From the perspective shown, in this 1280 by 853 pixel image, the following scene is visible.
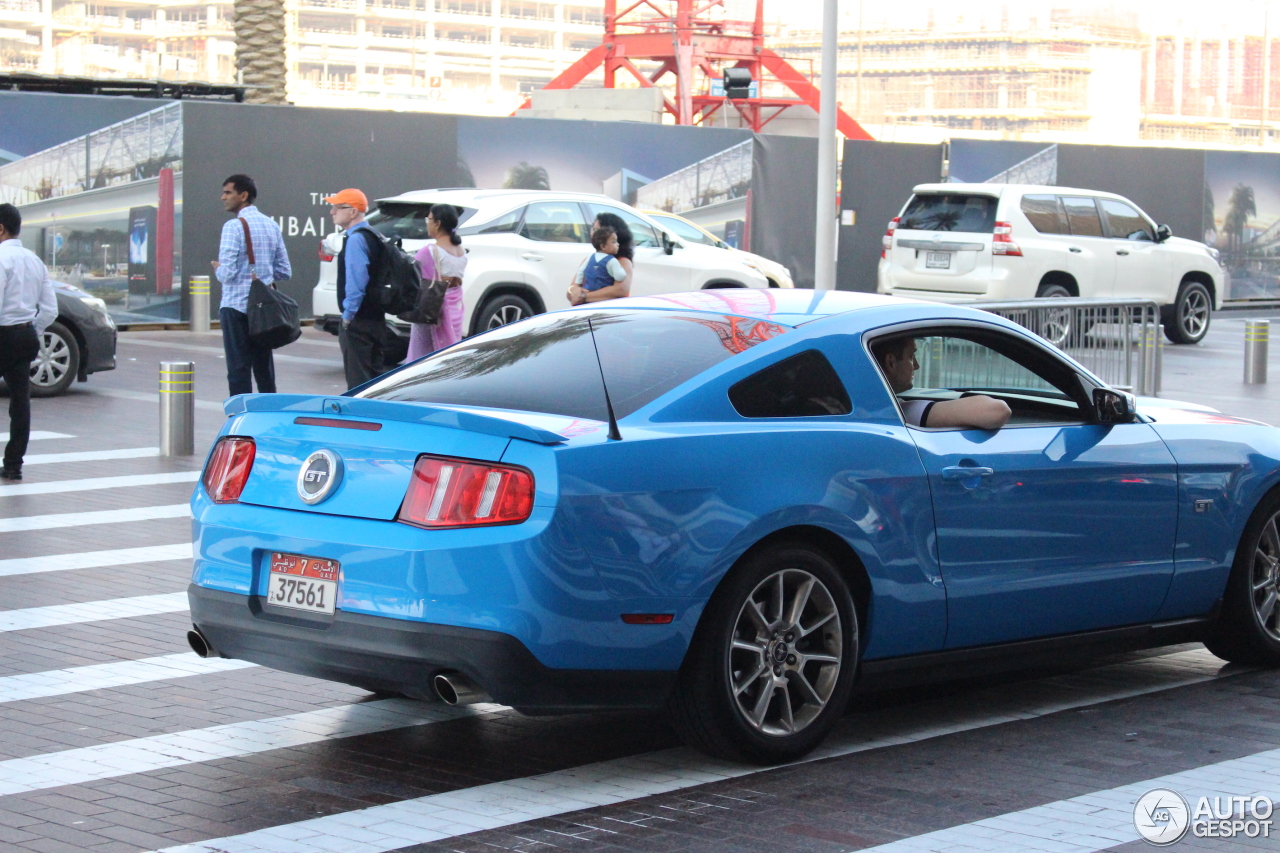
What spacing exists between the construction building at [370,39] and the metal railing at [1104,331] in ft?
386

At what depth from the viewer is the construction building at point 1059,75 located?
127188 millimetres

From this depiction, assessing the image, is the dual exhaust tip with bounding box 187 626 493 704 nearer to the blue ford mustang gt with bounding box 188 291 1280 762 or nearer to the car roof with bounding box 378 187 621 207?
→ the blue ford mustang gt with bounding box 188 291 1280 762

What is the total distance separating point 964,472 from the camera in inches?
235

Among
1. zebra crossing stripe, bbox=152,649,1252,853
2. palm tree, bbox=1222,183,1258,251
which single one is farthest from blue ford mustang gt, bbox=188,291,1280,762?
palm tree, bbox=1222,183,1258,251

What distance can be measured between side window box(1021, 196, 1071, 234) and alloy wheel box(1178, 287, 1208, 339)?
115 inches

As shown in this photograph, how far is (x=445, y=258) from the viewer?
12.4 metres

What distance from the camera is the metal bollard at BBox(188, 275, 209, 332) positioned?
2184 centimetres

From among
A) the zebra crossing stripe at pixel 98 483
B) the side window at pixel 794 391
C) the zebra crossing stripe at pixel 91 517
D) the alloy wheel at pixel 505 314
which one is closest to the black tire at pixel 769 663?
the side window at pixel 794 391

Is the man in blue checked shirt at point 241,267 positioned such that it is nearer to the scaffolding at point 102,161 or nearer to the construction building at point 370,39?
the scaffolding at point 102,161

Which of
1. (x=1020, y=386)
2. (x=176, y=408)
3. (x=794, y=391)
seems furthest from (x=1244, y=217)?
(x=794, y=391)

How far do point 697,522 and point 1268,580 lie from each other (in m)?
3.10

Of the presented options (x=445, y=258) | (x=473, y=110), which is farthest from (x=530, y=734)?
(x=473, y=110)

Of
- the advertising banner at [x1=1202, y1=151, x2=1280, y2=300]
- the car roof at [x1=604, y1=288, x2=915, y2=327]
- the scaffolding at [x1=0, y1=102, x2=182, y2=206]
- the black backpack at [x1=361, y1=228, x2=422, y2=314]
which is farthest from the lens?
the advertising banner at [x1=1202, y1=151, x2=1280, y2=300]

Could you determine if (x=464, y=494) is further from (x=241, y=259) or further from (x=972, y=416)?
(x=241, y=259)
